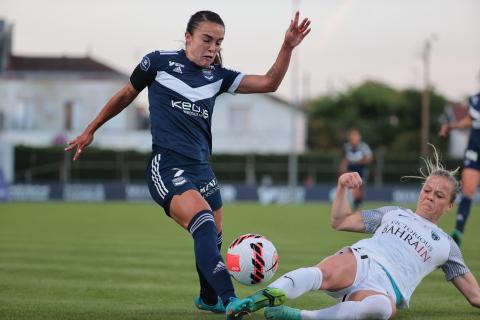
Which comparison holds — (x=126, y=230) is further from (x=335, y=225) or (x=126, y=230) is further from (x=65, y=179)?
(x=65, y=179)

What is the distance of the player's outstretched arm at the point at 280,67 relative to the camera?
6.06 meters

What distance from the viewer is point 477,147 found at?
41.0ft

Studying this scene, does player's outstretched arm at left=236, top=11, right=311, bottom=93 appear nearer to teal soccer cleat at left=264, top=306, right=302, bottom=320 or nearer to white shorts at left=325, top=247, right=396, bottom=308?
white shorts at left=325, top=247, right=396, bottom=308

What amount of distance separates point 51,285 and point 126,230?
978 centimetres

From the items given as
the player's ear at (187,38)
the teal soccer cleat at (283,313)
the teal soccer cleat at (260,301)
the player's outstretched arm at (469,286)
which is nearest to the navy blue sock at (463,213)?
the player's outstretched arm at (469,286)

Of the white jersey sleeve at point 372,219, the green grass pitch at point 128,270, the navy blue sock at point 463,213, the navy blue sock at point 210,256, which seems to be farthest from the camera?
the navy blue sock at point 463,213

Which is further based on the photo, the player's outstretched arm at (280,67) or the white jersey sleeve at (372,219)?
the white jersey sleeve at (372,219)

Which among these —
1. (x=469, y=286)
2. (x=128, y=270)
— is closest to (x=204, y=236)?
(x=469, y=286)

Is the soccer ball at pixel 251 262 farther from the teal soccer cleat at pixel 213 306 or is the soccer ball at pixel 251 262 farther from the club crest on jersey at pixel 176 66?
the club crest on jersey at pixel 176 66

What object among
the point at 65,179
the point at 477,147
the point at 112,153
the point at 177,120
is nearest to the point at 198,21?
the point at 177,120

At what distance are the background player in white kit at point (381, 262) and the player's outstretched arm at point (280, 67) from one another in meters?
1.00

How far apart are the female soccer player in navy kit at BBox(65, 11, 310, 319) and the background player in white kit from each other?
93 cm

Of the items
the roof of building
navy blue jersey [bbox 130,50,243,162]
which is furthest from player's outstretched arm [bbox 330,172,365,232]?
the roof of building

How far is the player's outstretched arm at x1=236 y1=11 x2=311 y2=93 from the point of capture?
19.9ft
